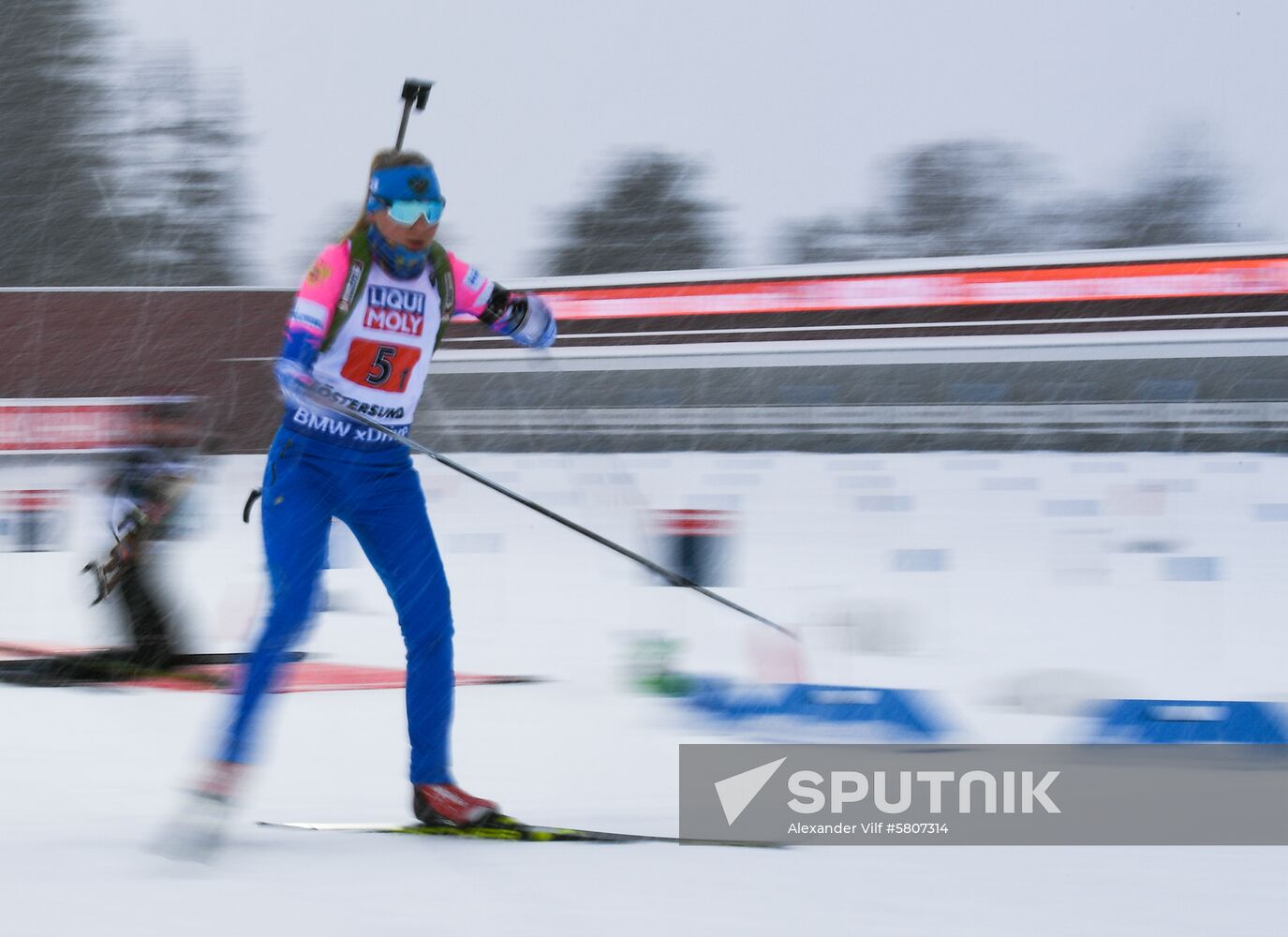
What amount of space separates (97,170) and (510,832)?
117ft

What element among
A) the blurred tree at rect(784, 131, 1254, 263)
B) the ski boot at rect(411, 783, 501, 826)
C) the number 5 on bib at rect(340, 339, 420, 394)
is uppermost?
the blurred tree at rect(784, 131, 1254, 263)

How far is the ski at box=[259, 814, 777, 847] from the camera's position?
125 inches

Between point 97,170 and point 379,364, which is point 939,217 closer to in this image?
point 97,170

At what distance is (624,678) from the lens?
5.18 meters

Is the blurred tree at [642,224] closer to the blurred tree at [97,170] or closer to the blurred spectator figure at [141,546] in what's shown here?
the blurred tree at [97,170]

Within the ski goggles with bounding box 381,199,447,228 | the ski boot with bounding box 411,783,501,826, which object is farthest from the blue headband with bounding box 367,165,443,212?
the ski boot with bounding box 411,783,501,826

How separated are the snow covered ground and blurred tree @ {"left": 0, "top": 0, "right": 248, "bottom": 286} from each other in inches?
974

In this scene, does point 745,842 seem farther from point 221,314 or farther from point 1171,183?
point 1171,183

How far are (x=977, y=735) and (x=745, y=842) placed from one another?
1.41 meters

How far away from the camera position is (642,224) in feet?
121

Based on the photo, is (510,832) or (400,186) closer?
(400,186)

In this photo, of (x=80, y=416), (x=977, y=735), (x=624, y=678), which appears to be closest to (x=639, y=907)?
(x=977, y=735)

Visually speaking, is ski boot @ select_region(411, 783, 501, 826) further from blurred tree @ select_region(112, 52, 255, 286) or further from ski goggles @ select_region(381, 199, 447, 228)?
blurred tree @ select_region(112, 52, 255, 286)

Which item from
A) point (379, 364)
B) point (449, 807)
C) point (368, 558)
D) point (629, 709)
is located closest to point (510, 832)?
point (449, 807)
